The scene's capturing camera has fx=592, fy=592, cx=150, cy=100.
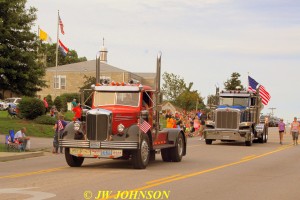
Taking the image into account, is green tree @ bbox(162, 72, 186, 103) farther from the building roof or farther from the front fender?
the front fender

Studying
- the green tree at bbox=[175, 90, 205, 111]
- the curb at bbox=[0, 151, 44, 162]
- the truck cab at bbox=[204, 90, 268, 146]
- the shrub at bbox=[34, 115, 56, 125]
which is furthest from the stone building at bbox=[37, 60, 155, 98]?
the curb at bbox=[0, 151, 44, 162]

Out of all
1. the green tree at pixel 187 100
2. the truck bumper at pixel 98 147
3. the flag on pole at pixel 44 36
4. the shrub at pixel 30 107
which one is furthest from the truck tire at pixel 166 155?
the green tree at pixel 187 100

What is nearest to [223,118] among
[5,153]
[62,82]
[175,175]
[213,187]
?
[5,153]

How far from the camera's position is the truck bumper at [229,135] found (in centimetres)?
3219

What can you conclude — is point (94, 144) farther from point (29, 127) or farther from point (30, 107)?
point (30, 107)

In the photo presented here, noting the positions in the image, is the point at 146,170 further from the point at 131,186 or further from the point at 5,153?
the point at 5,153

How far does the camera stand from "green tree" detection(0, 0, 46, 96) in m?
32.7

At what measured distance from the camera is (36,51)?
35.6m

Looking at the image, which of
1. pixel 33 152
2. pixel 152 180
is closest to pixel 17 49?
pixel 33 152

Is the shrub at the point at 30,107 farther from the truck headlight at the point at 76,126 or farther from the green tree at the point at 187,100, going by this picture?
the green tree at the point at 187,100

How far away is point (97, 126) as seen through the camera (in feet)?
56.6

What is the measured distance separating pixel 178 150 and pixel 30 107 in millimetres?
19092

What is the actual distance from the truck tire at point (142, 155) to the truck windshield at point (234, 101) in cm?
1669

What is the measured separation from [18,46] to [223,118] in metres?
12.4
